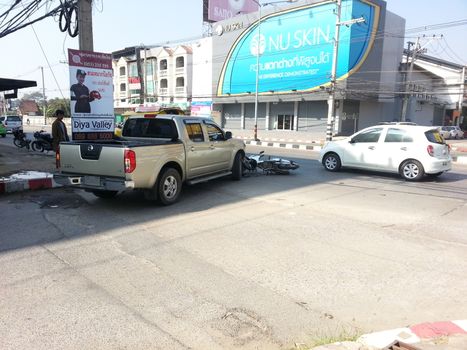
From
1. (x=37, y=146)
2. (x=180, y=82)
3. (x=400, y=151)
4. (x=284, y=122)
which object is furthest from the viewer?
(x=180, y=82)

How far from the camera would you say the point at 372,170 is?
477 inches

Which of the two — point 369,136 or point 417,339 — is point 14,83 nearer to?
point 369,136

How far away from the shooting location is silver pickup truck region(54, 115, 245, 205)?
693 cm

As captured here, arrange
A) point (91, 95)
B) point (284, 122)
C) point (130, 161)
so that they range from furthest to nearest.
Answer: point (284, 122) < point (91, 95) < point (130, 161)

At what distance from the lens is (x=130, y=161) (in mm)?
6793

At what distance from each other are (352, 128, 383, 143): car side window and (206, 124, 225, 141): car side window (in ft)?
15.8

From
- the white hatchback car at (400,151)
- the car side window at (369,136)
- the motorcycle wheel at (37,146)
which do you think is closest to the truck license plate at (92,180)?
the white hatchback car at (400,151)

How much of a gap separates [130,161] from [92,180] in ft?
3.30

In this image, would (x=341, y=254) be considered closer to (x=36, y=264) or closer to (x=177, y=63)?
(x=36, y=264)

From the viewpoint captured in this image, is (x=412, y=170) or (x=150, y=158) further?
(x=412, y=170)

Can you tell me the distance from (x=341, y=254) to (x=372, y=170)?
7.65 meters

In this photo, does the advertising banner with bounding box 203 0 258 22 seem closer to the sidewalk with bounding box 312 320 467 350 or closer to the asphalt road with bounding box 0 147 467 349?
the asphalt road with bounding box 0 147 467 349

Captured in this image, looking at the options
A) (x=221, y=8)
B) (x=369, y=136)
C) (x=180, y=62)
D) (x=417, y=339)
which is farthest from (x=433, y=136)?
(x=180, y=62)

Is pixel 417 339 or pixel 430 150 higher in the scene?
pixel 430 150
